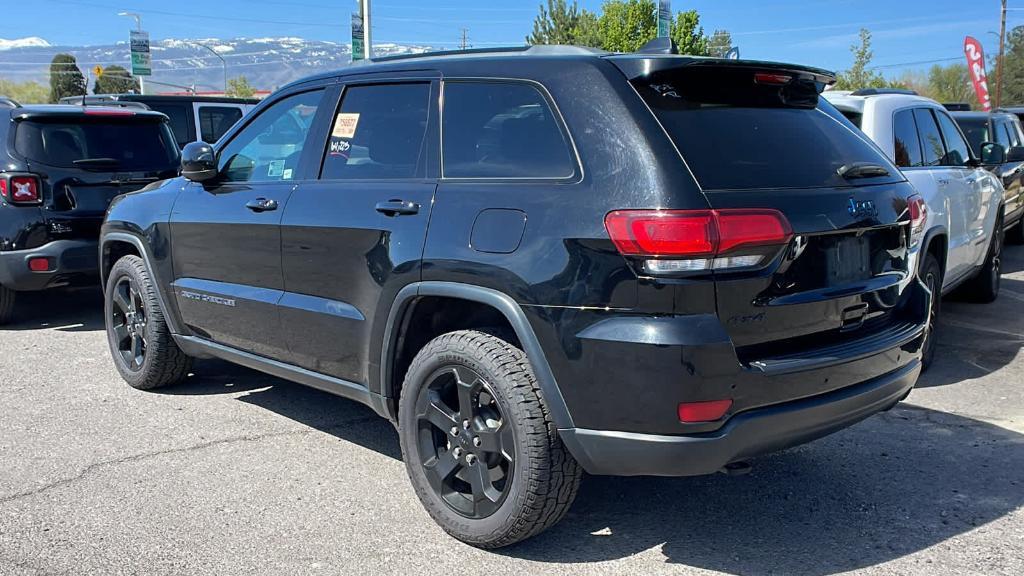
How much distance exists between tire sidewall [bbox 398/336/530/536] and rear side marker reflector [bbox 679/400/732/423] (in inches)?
22.8

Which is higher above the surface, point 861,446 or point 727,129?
point 727,129

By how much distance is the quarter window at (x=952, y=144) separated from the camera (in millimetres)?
6695

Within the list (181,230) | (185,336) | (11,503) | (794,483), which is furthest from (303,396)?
(794,483)

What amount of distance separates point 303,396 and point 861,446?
3159mm

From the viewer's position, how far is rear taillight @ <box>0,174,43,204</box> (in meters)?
7.02

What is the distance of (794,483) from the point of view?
4035mm

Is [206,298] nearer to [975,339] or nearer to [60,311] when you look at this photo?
[60,311]

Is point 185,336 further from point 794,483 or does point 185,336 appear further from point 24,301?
point 24,301

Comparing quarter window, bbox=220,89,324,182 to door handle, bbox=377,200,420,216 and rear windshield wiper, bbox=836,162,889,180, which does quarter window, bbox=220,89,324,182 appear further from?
rear windshield wiper, bbox=836,162,889,180

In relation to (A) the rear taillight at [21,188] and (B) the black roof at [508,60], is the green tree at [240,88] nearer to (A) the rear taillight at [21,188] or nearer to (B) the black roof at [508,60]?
(A) the rear taillight at [21,188]

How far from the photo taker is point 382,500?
12.7 feet

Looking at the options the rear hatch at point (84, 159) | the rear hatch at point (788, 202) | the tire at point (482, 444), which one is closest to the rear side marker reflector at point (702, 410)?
the rear hatch at point (788, 202)

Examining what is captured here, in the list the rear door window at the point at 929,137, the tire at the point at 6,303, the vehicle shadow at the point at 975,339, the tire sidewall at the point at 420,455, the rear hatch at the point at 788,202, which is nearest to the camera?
the rear hatch at the point at 788,202

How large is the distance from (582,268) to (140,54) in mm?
44943
